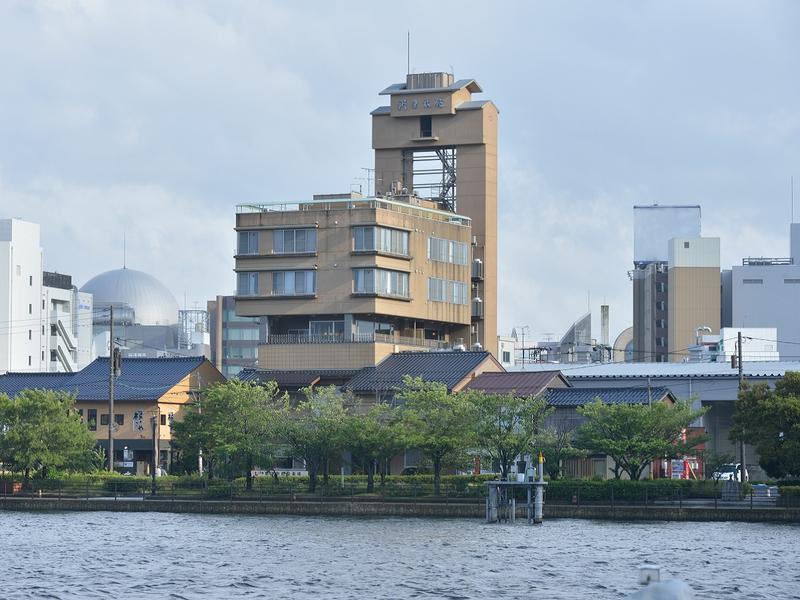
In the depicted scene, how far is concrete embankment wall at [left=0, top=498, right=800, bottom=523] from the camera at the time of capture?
2800 inches

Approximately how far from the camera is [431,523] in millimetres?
72000

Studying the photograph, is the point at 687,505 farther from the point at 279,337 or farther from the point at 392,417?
the point at 279,337

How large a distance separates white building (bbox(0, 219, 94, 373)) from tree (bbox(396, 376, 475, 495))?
250 feet

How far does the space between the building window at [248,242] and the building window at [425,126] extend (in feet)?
71.3

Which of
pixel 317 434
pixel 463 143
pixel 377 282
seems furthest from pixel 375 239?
pixel 317 434

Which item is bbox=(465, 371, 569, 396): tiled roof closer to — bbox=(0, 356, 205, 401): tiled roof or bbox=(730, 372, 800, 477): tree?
bbox=(730, 372, 800, 477): tree

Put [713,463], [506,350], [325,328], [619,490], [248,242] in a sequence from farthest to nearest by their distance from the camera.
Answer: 1. [506,350]
2. [248,242]
3. [325,328]
4. [713,463]
5. [619,490]

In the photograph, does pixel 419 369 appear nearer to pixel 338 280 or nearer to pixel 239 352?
pixel 338 280

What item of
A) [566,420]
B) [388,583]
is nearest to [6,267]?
[566,420]

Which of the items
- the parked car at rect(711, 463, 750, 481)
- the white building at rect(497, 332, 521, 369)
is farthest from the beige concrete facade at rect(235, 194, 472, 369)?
the white building at rect(497, 332, 521, 369)

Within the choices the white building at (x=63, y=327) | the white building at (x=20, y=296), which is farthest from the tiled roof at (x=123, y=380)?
the white building at (x=63, y=327)

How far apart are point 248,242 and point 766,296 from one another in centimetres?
7319

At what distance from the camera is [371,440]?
271 feet

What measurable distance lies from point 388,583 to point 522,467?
3333cm
